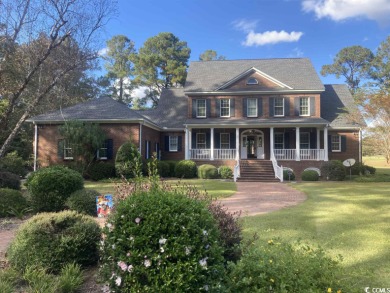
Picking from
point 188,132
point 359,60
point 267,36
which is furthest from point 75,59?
point 359,60

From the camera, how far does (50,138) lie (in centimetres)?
2134

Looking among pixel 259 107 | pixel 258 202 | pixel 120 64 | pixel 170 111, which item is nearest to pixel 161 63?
pixel 120 64

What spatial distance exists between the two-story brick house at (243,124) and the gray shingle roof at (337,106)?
77 millimetres

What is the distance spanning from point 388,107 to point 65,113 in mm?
22676

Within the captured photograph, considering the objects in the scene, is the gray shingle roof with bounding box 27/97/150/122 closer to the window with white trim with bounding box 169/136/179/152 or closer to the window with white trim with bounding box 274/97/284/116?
the window with white trim with bounding box 169/136/179/152

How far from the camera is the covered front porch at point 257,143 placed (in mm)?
22219

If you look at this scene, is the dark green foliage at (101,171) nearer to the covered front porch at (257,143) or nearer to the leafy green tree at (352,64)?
the covered front porch at (257,143)

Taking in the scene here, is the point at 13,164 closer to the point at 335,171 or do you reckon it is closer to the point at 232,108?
the point at 232,108

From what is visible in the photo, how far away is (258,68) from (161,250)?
25.5 meters

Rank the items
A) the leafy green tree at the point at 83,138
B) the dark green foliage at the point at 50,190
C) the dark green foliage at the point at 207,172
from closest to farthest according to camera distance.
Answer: the dark green foliage at the point at 50,190
the leafy green tree at the point at 83,138
the dark green foliage at the point at 207,172

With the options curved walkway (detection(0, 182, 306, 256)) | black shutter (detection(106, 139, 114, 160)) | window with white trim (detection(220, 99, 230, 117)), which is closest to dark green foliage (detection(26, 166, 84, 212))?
curved walkway (detection(0, 182, 306, 256))

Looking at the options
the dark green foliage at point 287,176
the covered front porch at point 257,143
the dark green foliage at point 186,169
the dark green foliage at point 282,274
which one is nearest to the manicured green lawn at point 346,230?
the dark green foliage at point 282,274

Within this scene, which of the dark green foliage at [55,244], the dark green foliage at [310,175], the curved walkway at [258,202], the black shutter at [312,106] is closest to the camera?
the dark green foliage at [55,244]

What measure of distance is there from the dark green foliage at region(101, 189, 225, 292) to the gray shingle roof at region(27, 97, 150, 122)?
17688 mm
